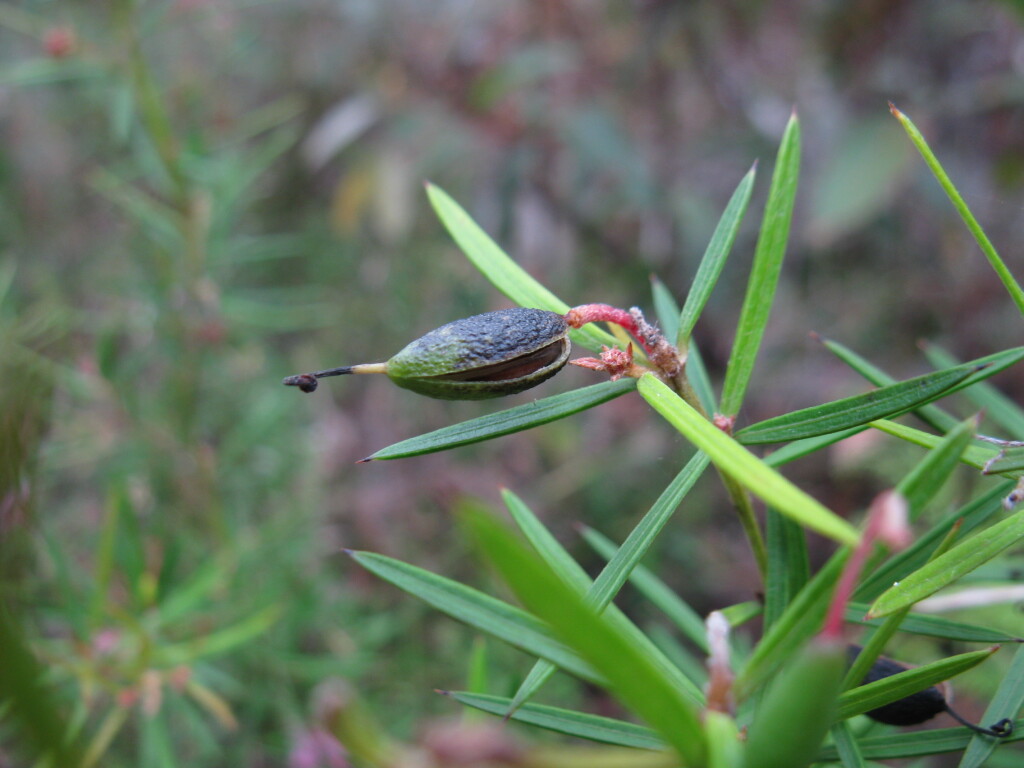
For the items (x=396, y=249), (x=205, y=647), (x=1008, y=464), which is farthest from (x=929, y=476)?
(x=396, y=249)

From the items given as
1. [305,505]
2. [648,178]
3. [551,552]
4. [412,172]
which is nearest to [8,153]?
[412,172]

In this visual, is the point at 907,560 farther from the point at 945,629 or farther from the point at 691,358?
the point at 691,358

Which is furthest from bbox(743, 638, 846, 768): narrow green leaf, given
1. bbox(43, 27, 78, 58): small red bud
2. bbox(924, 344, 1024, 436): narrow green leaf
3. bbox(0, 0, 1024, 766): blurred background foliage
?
bbox(43, 27, 78, 58): small red bud

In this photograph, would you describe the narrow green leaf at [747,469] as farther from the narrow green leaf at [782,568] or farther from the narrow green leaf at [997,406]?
the narrow green leaf at [997,406]

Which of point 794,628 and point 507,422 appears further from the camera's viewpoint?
point 507,422

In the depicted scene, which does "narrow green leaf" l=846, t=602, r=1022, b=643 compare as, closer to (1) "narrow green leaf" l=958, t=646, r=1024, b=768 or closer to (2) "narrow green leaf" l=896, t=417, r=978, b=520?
(1) "narrow green leaf" l=958, t=646, r=1024, b=768

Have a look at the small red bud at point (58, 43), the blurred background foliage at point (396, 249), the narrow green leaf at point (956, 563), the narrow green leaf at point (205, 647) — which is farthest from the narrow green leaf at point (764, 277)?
the small red bud at point (58, 43)
